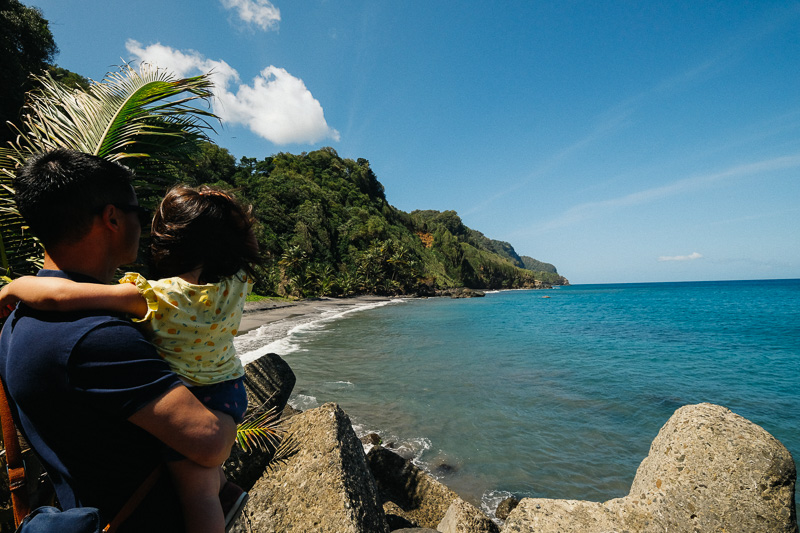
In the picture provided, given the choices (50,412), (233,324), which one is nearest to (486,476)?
(233,324)

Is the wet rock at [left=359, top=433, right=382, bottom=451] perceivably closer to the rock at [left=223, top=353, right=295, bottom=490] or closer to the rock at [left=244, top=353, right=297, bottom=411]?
the rock at [left=223, top=353, right=295, bottom=490]

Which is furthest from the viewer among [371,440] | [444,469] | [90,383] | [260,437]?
[371,440]

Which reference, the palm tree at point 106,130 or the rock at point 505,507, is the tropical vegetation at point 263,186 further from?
the rock at point 505,507

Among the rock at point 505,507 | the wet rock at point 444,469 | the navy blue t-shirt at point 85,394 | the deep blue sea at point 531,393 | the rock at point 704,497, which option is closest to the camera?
the navy blue t-shirt at point 85,394

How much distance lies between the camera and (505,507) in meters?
Answer: 5.96

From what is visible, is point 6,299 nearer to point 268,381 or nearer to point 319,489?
point 319,489

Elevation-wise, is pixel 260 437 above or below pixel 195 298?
below

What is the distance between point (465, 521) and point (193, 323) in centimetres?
439

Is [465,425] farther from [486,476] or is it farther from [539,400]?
[539,400]

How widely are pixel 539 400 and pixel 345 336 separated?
1317 centimetres

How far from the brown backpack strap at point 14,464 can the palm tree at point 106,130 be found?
2.82 metres

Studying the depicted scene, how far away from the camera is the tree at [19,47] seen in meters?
13.3

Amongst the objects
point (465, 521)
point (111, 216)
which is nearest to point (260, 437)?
point (465, 521)

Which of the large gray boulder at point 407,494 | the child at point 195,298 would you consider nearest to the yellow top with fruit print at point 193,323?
the child at point 195,298
